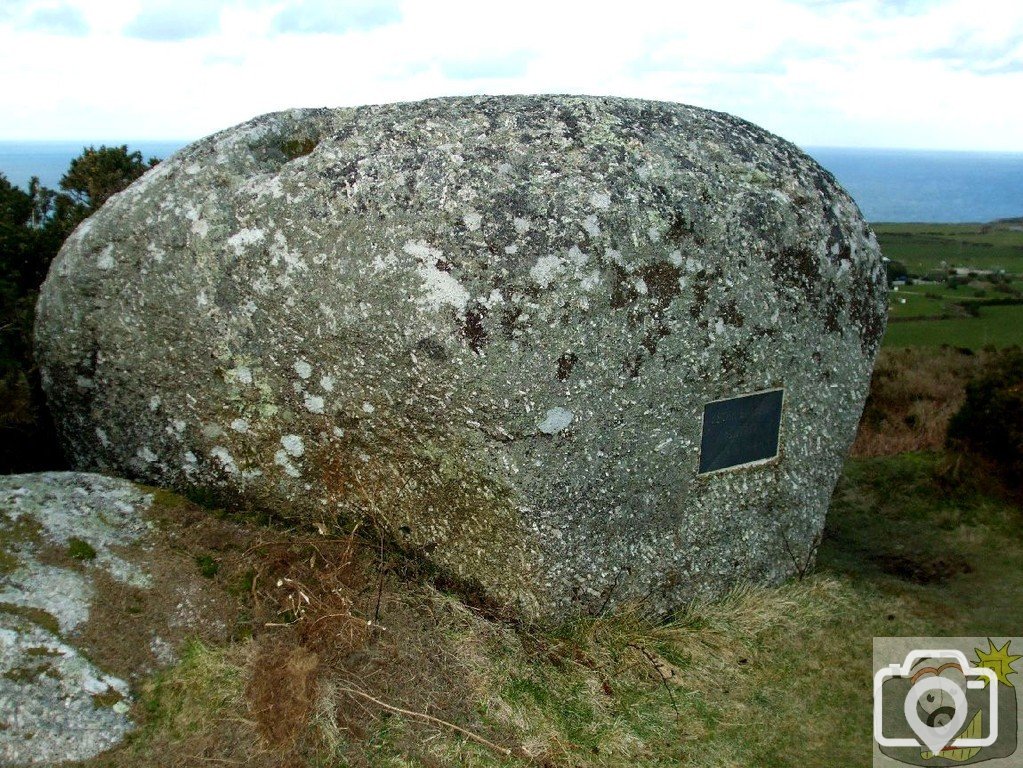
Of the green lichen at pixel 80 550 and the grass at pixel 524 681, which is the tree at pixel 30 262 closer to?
the green lichen at pixel 80 550

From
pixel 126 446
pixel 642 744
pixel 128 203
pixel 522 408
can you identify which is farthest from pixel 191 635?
pixel 128 203

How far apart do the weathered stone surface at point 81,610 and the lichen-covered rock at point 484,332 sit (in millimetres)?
721

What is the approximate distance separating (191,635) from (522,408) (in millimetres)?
2107

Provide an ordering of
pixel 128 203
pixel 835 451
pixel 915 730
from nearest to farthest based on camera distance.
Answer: pixel 915 730
pixel 128 203
pixel 835 451

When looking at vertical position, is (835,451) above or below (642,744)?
above

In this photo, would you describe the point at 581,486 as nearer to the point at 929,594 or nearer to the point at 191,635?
the point at 191,635

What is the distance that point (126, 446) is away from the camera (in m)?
5.57

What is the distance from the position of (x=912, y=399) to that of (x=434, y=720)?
10.7m

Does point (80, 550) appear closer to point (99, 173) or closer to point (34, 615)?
point (34, 615)

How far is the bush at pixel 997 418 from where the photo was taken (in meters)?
8.21

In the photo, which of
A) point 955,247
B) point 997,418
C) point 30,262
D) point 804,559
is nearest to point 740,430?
point 804,559

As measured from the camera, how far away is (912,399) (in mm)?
12578
